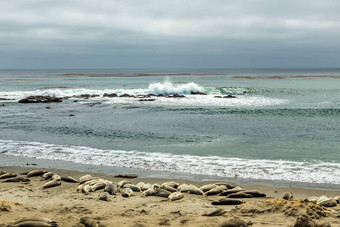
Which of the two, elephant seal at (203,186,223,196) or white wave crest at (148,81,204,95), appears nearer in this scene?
elephant seal at (203,186,223,196)

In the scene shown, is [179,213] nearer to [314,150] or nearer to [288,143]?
[314,150]

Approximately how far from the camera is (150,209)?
26.7ft

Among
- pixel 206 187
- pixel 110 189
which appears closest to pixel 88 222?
pixel 110 189

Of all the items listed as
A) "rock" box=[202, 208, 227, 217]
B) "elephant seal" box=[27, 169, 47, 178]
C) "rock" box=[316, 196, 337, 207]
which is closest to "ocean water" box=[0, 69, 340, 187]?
"elephant seal" box=[27, 169, 47, 178]

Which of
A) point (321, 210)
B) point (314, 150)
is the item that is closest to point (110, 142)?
point (314, 150)

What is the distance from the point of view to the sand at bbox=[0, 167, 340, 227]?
281 inches

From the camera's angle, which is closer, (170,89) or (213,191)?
(213,191)

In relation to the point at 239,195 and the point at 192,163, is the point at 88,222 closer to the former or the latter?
the point at 239,195

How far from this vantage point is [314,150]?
1448 cm

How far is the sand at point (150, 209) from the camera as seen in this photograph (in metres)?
7.14

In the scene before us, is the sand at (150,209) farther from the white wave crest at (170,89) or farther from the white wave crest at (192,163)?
the white wave crest at (170,89)

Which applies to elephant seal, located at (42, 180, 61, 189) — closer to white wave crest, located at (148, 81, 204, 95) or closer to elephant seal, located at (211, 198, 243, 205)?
elephant seal, located at (211, 198, 243, 205)

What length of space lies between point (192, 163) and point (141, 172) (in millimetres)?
2027

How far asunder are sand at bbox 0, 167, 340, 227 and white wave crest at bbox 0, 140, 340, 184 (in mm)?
1548
